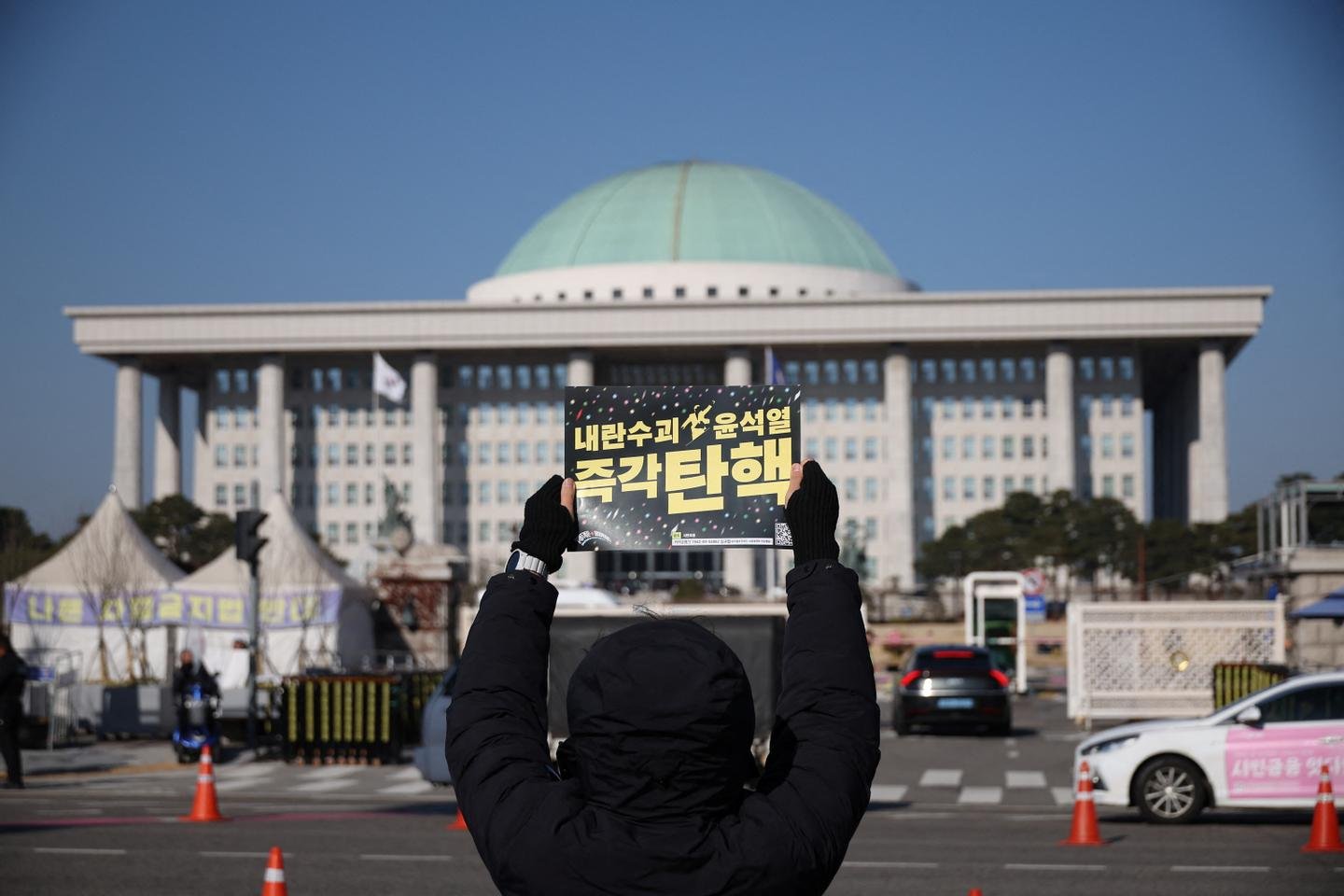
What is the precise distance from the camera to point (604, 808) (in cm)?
327

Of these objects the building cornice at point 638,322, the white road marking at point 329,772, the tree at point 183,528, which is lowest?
the white road marking at point 329,772

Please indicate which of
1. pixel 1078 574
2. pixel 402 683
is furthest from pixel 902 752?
pixel 1078 574

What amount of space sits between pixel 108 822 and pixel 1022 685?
1211 inches

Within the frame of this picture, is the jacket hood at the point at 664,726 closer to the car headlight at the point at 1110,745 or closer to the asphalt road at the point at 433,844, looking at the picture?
the asphalt road at the point at 433,844

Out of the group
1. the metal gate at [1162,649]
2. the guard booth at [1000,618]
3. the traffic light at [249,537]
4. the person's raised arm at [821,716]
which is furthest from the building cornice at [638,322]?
the person's raised arm at [821,716]

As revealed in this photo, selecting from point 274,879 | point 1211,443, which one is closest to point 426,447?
point 1211,443

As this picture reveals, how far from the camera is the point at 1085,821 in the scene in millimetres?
15266

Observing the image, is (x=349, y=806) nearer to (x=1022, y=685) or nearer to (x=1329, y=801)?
(x=1329, y=801)

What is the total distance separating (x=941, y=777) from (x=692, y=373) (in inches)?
4353

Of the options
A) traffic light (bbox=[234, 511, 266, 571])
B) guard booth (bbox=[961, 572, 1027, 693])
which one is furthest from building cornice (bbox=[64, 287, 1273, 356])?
traffic light (bbox=[234, 511, 266, 571])

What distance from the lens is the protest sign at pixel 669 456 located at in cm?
489

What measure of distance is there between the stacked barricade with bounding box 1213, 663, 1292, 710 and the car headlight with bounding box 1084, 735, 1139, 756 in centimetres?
994

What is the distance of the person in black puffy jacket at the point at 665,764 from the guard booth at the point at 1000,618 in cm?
3973

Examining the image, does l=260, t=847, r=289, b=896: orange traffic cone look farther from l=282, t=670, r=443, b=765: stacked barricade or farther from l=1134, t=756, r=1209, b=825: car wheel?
l=282, t=670, r=443, b=765: stacked barricade
